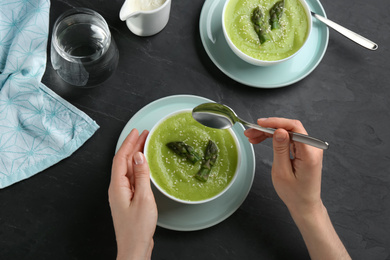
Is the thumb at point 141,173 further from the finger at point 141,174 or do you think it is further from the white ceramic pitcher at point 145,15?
the white ceramic pitcher at point 145,15

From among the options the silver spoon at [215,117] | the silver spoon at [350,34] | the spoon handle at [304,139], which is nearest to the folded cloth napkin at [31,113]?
the silver spoon at [215,117]

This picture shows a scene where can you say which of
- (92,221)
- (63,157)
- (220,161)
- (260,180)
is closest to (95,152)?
(63,157)

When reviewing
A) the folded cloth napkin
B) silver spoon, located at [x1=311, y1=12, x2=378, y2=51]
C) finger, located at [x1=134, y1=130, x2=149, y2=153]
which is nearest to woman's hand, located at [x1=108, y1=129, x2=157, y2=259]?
finger, located at [x1=134, y1=130, x2=149, y2=153]

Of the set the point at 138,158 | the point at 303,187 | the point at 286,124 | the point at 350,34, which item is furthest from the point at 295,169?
the point at 350,34

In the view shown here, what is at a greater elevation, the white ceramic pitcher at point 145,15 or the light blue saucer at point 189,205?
the white ceramic pitcher at point 145,15

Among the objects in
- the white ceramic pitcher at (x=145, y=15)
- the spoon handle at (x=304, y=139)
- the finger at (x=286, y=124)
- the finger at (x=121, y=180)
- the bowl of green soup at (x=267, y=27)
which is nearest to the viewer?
the spoon handle at (x=304, y=139)

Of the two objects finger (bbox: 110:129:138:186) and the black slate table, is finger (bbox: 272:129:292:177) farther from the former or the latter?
finger (bbox: 110:129:138:186)
